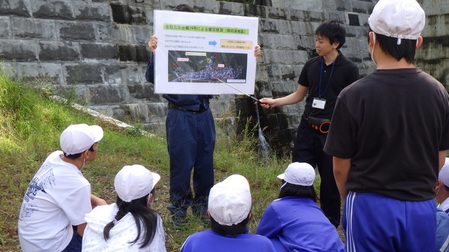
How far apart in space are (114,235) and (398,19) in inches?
69.0

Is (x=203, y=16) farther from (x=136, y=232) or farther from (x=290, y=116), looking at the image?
(x=290, y=116)

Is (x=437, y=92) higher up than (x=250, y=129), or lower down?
higher up

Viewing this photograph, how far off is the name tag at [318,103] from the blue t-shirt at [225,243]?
7.22 feet

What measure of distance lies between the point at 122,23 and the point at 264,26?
3.08 meters

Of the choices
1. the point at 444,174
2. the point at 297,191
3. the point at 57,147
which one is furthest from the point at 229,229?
the point at 57,147

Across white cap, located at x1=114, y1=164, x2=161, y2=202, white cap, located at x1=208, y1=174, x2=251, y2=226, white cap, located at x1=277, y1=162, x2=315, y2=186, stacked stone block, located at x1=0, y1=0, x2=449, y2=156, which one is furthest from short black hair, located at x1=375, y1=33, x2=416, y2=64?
stacked stone block, located at x1=0, y1=0, x2=449, y2=156

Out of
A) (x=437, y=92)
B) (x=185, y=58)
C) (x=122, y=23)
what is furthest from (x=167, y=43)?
(x=122, y=23)

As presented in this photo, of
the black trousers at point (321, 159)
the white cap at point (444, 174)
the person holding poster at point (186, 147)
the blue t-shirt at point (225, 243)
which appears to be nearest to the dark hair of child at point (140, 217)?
the blue t-shirt at point (225, 243)

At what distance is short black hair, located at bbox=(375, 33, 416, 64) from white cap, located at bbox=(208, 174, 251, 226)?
0.96 m

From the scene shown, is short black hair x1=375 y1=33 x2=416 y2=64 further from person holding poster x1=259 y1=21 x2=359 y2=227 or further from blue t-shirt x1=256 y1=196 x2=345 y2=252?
person holding poster x1=259 y1=21 x2=359 y2=227

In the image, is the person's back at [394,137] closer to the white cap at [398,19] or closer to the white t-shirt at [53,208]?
the white cap at [398,19]

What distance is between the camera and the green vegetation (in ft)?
15.7

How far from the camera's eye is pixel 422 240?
2.14m

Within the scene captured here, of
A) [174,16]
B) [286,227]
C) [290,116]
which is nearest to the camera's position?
[286,227]
